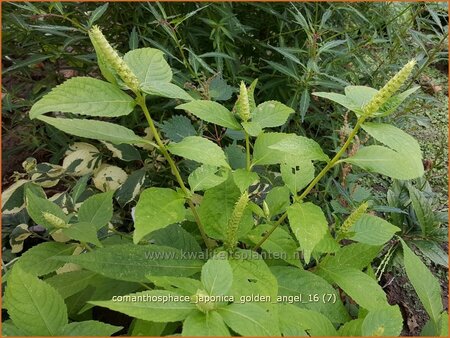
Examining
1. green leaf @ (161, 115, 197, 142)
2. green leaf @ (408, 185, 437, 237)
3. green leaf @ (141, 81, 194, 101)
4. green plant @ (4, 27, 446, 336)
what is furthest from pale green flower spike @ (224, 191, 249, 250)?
green leaf @ (408, 185, 437, 237)

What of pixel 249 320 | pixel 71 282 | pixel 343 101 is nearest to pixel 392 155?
pixel 343 101

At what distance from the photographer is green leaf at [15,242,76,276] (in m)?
0.97

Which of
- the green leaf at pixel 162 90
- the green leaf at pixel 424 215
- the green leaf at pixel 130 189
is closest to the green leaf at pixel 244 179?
the green leaf at pixel 162 90

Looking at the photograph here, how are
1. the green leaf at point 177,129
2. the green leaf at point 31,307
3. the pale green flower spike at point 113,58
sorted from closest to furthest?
1. the pale green flower spike at point 113,58
2. the green leaf at point 31,307
3. the green leaf at point 177,129

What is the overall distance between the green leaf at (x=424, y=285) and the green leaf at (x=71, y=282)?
0.67m

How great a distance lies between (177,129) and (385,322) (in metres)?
0.73

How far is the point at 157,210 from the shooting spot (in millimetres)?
840

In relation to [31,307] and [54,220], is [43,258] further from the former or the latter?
[31,307]

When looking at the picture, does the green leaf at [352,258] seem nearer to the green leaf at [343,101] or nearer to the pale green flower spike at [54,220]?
the green leaf at [343,101]

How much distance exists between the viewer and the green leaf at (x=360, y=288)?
98cm

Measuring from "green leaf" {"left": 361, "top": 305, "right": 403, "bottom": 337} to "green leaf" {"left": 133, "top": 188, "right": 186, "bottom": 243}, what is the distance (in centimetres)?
37

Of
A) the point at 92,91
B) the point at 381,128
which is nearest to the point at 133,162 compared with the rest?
the point at 92,91

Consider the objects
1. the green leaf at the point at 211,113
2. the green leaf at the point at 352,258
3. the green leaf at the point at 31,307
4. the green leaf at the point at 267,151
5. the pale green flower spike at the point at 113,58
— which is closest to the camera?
the pale green flower spike at the point at 113,58

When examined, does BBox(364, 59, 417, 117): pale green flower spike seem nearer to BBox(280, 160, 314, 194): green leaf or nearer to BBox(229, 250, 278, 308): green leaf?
BBox(280, 160, 314, 194): green leaf
